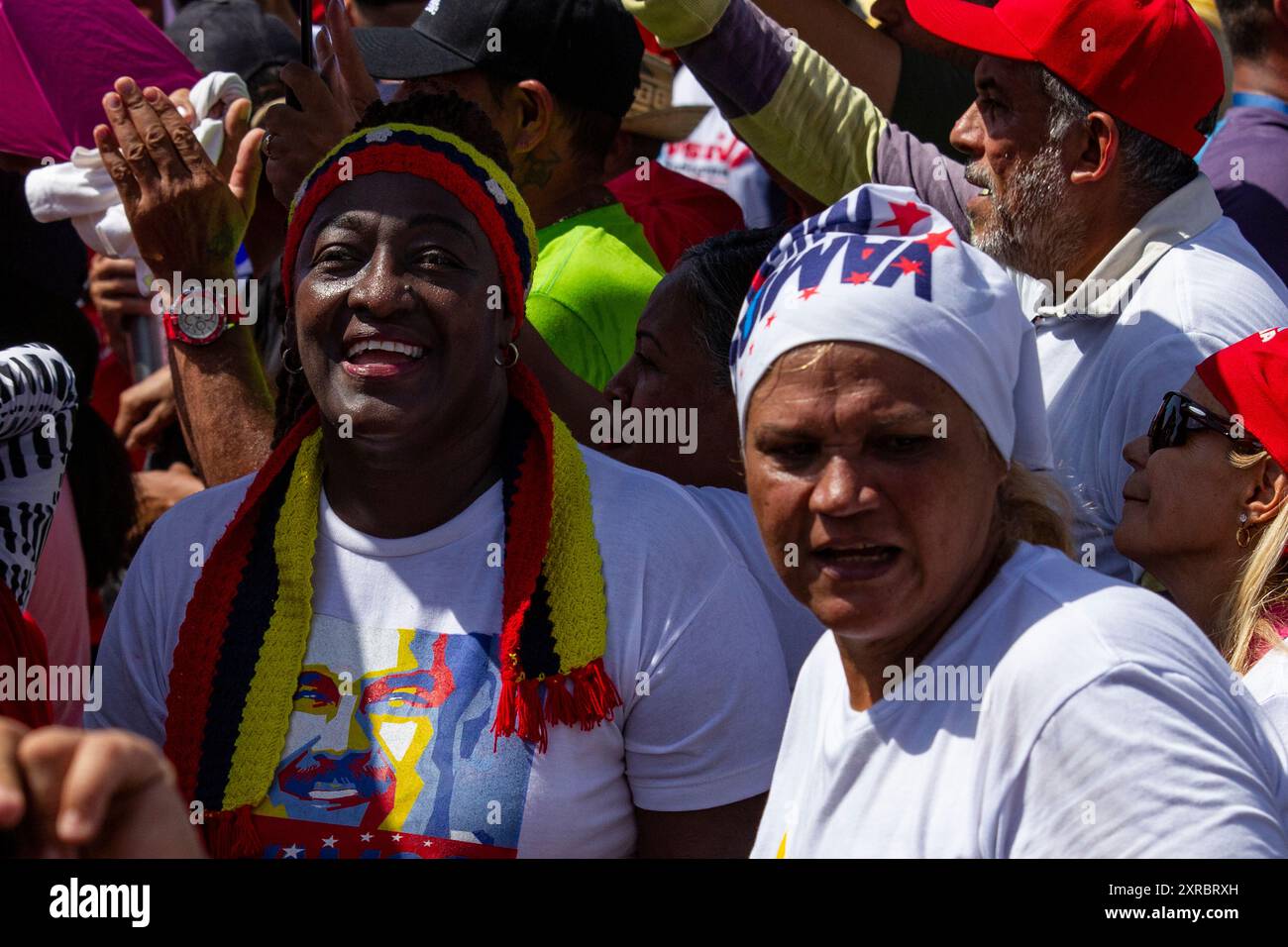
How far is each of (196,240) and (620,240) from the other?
0.95 metres

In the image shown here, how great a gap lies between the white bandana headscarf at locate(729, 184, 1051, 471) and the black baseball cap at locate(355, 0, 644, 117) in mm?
1850

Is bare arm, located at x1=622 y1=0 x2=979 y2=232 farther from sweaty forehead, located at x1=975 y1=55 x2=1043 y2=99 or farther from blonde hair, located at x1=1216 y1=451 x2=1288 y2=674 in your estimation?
blonde hair, located at x1=1216 y1=451 x2=1288 y2=674

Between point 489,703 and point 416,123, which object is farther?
point 416,123

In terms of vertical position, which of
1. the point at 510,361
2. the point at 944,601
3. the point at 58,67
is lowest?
the point at 944,601

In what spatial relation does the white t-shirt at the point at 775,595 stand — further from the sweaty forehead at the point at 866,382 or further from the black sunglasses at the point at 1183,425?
the sweaty forehead at the point at 866,382

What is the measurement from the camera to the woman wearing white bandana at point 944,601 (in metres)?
1.71

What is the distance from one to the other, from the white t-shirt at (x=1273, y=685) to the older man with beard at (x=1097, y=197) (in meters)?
0.51

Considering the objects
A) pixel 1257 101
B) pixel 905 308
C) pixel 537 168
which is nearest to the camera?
pixel 905 308

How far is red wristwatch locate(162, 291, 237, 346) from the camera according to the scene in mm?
3506

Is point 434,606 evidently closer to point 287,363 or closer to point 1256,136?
point 287,363

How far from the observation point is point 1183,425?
282 centimetres

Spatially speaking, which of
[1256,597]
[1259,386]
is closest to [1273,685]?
[1256,597]

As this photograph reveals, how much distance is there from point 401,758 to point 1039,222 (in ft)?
5.50

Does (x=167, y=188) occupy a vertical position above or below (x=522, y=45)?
below
